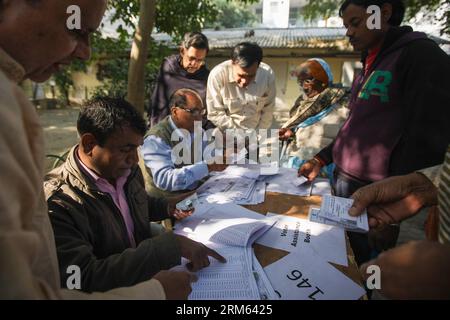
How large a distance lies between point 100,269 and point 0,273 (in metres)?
0.69

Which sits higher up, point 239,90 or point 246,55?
point 246,55

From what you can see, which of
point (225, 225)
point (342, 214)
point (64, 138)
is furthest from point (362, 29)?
point (64, 138)

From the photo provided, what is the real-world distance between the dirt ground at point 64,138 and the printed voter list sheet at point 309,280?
2.71 m

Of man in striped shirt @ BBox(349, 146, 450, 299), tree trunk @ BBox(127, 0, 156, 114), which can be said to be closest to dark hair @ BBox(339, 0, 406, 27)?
man in striped shirt @ BBox(349, 146, 450, 299)

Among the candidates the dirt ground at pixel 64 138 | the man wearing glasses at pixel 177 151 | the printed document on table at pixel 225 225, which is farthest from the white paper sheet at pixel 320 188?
the dirt ground at pixel 64 138

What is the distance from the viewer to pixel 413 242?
780 millimetres

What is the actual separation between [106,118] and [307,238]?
104cm

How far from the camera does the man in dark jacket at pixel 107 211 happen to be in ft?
3.61

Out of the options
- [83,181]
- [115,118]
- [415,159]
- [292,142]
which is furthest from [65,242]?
[292,142]

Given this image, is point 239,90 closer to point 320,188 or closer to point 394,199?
point 320,188

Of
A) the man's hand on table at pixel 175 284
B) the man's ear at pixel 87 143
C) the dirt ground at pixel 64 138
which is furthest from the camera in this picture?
the dirt ground at pixel 64 138

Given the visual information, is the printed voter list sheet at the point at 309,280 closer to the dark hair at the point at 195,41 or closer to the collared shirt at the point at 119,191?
Answer: the collared shirt at the point at 119,191

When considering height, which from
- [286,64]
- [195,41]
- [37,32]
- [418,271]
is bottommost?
[418,271]

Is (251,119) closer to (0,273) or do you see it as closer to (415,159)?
(415,159)
